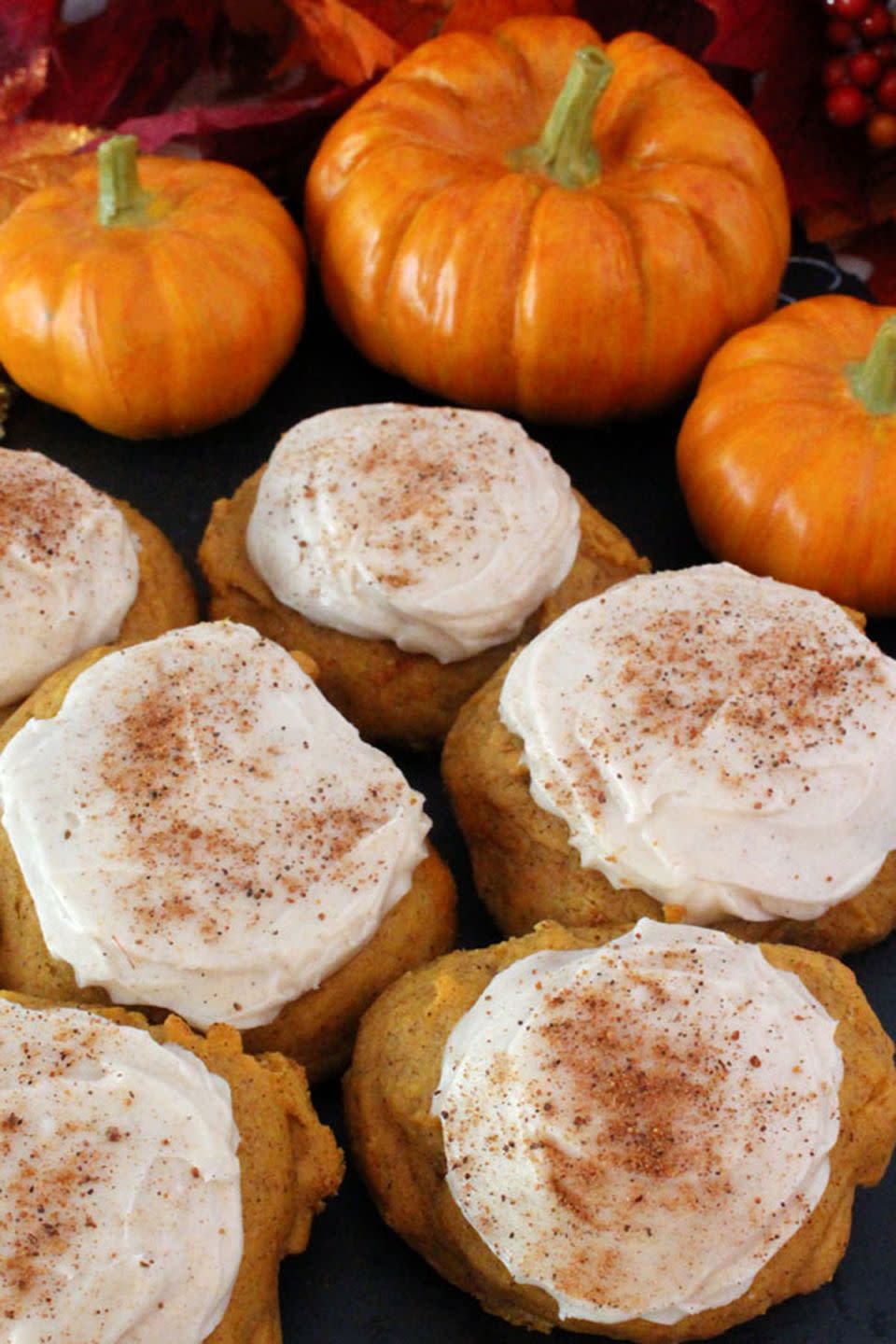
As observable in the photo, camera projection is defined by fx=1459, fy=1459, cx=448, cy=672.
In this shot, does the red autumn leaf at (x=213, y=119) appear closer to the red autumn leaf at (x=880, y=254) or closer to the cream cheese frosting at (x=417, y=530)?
the cream cheese frosting at (x=417, y=530)

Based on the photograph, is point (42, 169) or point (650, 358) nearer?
point (650, 358)

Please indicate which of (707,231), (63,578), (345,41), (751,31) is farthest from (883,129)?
(63,578)

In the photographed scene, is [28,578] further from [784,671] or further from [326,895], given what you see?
[784,671]

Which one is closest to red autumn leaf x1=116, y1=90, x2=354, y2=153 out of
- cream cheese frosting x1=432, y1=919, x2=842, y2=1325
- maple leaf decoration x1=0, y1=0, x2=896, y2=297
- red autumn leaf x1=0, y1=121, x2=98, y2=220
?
maple leaf decoration x1=0, y1=0, x2=896, y2=297

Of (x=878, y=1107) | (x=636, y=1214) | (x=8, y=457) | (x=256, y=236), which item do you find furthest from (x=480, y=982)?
(x=256, y=236)

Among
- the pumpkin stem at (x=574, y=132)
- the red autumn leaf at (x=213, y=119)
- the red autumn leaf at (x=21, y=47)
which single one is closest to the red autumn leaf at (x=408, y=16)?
the red autumn leaf at (x=213, y=119)
